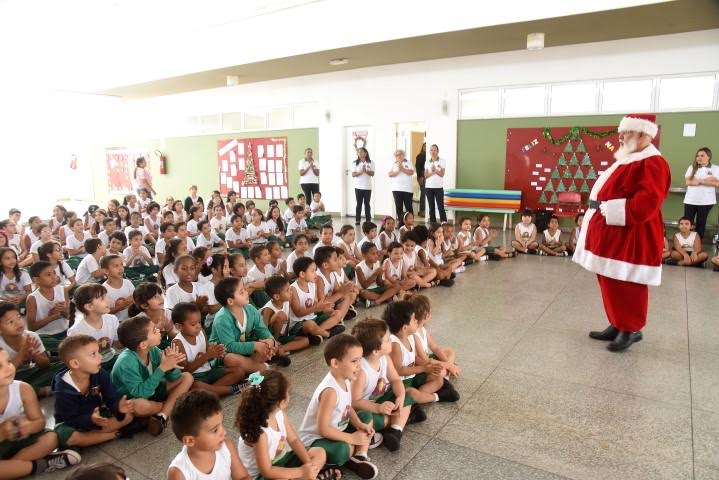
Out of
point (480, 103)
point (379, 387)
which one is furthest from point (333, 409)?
point (480, 103)

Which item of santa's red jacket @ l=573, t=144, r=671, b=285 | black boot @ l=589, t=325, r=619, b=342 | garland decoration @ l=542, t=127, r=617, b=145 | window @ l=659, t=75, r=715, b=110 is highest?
window @ l=659, t=75, r=715, b=110

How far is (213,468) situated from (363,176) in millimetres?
8417

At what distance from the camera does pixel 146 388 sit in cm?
265

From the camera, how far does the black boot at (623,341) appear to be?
3656mm

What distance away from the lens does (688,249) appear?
659cm

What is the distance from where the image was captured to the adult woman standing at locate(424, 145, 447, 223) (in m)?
9.09

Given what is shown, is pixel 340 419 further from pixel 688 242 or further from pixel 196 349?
pixel 688 242

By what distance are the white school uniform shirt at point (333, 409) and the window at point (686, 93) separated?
826 centimetres

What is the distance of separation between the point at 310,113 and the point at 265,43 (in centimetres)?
257

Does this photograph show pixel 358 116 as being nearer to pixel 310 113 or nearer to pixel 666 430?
pixel 310 113

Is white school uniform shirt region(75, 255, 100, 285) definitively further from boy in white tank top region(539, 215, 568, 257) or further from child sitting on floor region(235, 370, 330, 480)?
boy in white tank top region(539, 215, 568, 257)

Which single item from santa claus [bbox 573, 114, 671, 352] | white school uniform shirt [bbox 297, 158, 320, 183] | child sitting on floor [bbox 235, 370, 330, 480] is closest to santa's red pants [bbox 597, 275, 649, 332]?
santa claus [bbox 573, 114, 671, 352]

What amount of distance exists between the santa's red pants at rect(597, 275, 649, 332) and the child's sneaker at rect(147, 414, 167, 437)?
3.19 metres

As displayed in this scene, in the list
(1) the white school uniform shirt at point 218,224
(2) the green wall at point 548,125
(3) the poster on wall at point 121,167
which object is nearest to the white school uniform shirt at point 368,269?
(1) the white school uniform shirt at point 218,224
